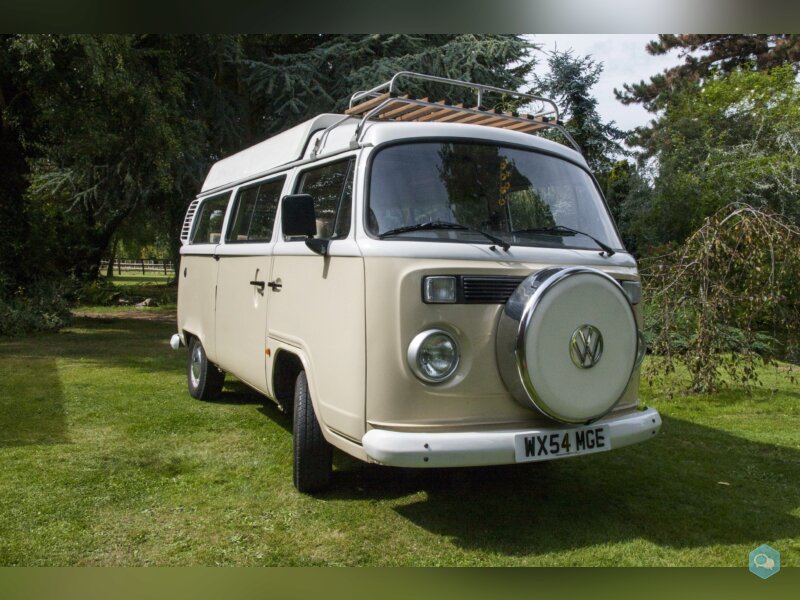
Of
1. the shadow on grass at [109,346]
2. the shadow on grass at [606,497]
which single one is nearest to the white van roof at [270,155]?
the shadow on grass at [606,497]

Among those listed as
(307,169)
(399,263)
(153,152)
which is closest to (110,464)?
(307,169)

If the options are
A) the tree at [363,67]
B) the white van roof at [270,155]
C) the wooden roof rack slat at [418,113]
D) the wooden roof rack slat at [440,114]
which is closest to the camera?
the wooden roof rack slat at [418,113]

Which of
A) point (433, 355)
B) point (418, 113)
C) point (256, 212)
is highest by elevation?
point (418, 113)

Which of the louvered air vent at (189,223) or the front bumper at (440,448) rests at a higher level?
the louvered air vent at (189,223)

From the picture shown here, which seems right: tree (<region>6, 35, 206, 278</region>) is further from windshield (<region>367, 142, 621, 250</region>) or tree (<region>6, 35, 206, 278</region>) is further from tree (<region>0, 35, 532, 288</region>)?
windshield (<region>367, 142, 621, 250</region>)

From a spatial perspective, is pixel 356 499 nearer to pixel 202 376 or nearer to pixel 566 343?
pixel 566 343

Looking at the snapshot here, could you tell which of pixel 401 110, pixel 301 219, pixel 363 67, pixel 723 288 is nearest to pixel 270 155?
pixel 401 110

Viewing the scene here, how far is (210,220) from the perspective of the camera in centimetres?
758

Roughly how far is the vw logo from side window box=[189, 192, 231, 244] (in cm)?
423

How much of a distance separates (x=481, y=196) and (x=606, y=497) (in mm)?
2234

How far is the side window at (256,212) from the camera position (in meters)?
5.64

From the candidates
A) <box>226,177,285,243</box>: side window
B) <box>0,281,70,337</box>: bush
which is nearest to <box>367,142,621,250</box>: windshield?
<box>226,177,285,243</box>: side window

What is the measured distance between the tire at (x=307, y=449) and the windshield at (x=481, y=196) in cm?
133

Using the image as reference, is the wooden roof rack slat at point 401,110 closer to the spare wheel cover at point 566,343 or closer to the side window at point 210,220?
the spare wheel cover at point 566,343
